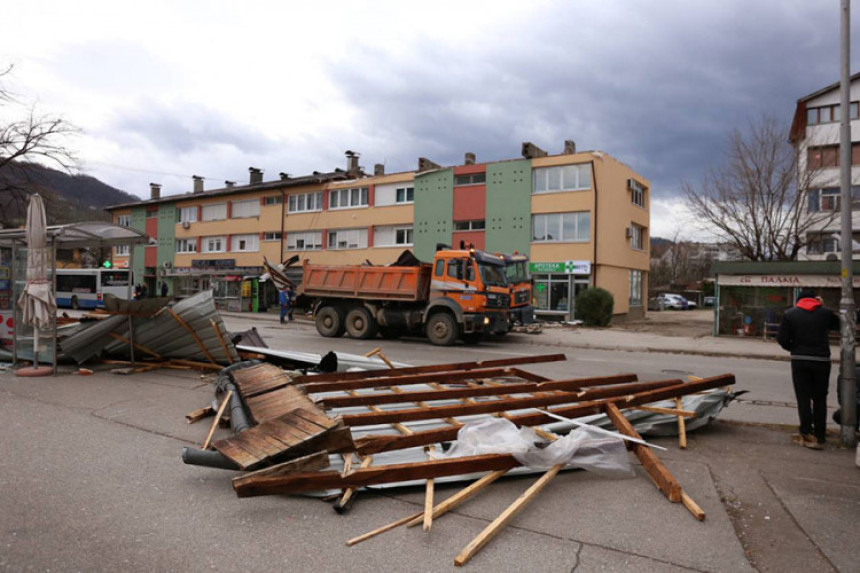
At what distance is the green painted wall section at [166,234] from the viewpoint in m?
45.5

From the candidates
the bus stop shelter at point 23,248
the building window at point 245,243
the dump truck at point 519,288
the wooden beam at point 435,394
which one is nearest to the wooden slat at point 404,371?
the wooden beam at point 435,394

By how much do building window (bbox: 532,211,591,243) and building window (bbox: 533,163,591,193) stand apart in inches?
52.4

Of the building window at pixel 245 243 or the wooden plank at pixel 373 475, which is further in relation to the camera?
the building window at pixel 245 243

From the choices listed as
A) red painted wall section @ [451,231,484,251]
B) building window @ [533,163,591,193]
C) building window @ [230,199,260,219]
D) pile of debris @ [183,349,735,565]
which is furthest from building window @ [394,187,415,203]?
pile of debris @ [183,349,735,565]

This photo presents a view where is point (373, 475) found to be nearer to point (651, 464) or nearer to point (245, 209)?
point (651, 464)

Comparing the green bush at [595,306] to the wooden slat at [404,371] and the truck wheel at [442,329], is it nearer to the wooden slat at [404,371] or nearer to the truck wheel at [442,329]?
the truck wheel at [442,329]

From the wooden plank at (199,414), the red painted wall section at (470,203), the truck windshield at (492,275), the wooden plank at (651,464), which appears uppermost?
the red painted wall section at (470,203)

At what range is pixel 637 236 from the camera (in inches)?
1321

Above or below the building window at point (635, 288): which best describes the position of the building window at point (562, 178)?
above

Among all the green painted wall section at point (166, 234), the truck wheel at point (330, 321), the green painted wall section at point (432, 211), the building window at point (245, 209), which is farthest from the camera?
the green painted wall section at point (166, 234)

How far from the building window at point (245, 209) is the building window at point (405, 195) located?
40.1 feet

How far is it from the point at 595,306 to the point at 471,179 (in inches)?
417

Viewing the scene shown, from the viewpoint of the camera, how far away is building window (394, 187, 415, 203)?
33.2m

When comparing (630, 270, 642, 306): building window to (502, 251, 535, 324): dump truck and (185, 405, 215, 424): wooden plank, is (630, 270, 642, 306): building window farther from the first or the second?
(185, 405, 215, 424): wooden plank
